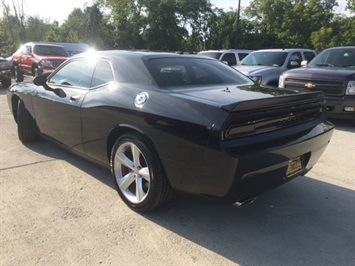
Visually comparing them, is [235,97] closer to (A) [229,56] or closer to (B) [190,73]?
(B) [190,73]

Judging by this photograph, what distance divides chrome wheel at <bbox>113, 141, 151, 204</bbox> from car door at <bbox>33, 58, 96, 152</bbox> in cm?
75

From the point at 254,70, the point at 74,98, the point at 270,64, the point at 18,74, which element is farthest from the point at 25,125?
the point at 18,74

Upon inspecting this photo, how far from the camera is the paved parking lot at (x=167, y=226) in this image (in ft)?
8.48

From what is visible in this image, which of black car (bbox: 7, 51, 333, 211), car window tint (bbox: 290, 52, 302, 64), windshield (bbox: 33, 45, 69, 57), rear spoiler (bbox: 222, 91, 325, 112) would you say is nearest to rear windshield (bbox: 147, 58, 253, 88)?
black car (bbox: 7, 51, 333, 211)

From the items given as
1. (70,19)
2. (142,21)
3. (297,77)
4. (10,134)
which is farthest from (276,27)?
(70,19)

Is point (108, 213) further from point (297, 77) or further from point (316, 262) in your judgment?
point (297, 77)

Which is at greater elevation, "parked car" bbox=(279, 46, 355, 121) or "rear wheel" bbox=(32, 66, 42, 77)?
"parked car" bbox=(279, 46, 355, 121)

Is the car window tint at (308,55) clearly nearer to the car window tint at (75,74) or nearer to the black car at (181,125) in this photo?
the black car at (181,125)

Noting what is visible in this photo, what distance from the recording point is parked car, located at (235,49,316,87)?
30.4 ft

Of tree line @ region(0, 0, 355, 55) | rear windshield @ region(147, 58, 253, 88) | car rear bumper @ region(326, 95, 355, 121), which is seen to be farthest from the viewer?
tree line @ region(0, 0, 355, 55)

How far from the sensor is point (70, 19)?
7412 cm

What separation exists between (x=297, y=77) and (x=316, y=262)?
5733 millimetres

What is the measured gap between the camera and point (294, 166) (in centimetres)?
297

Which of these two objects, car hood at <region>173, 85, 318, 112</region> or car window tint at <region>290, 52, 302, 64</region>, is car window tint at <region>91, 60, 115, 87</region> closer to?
car hood at <region>173, 85, 318, 112</region>
